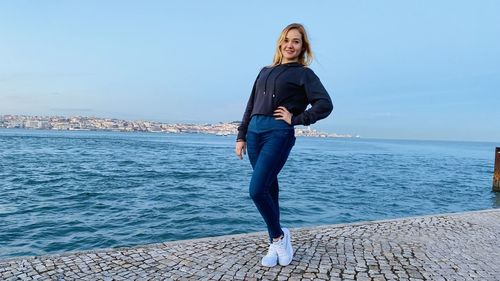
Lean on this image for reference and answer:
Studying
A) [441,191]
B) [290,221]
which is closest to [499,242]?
[290,221]

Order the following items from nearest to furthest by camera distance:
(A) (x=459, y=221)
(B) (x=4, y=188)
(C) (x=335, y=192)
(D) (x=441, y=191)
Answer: (A) (x=459, y=221)
(B) (x=4, y=188)
(C) (x=335, y=192)
(D) (x=441, y=191)

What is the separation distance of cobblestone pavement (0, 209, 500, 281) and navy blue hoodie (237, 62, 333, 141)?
1776 mm

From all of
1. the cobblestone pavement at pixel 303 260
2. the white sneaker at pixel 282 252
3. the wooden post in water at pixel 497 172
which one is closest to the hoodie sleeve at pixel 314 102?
the white sneaker at pixel 282 252

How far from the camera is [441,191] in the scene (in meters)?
20.6

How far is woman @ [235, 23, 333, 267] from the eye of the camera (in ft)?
13.6

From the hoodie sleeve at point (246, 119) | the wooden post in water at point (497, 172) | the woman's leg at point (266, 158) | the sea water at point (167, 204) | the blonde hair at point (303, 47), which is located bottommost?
the sea water at point (167, 204)

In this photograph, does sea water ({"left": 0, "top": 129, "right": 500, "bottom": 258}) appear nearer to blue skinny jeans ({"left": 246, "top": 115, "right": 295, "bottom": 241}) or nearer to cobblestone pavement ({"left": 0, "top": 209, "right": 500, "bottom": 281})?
cobblestone pavement ({"left": 0, "top": 209, "right": 500, "bottom": 281})

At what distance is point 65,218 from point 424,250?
30.3ft

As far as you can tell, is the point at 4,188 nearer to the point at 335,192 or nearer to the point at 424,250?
the point at 335,192

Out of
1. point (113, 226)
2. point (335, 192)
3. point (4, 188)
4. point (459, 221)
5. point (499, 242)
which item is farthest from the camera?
point (335, 192)

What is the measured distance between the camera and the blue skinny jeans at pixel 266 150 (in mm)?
4262

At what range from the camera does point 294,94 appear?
4.27m

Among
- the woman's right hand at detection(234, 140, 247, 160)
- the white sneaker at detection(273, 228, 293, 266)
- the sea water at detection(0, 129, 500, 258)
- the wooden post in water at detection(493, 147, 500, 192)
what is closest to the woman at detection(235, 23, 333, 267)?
the woman's right hand at detection(234, 140, 247, 160)

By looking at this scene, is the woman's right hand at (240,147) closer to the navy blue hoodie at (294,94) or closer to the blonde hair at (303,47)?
the navy blue hoodie at (294,94)
